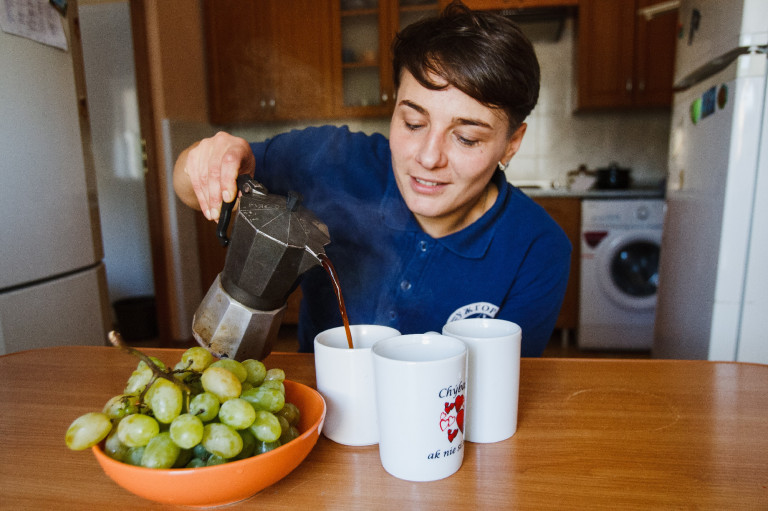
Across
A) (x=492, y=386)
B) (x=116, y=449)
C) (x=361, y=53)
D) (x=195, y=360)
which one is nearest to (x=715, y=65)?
(x=492, y=386)

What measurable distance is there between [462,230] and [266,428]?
2.29ft

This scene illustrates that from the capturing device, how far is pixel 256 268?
65cm

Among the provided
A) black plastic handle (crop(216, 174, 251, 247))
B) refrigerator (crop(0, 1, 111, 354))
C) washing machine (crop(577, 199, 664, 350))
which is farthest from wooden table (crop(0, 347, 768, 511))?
washing machine (crop(577, 199, 664, 350))

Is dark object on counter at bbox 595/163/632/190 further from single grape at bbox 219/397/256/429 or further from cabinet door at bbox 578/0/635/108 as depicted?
single grape at bbox 219/397/256/429

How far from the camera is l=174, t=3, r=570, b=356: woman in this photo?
35.2 inches

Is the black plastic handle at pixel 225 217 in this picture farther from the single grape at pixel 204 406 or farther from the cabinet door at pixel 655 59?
the cabinet door at pixel 655 59

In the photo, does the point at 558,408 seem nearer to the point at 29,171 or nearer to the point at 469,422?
the point at 469,422

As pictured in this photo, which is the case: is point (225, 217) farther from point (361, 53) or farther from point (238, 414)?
point (361, 53)

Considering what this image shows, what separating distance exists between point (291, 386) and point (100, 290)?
5.11 ft

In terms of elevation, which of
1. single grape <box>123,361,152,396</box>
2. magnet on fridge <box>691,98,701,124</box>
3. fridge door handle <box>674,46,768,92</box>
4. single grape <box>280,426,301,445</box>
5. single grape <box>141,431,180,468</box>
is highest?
fridge door handle <box>674,46,768,92</box>

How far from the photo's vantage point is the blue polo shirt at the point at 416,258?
3.56 feet

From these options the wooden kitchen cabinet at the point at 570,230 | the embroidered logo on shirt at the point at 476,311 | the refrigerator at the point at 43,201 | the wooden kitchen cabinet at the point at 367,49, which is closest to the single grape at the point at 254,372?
the embroidered logo on shirt at the point at 476,311

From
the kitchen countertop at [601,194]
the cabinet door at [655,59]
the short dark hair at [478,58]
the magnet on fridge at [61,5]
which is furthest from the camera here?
the cabinet door at [655,59]

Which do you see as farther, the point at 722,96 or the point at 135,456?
the point at 722,96
